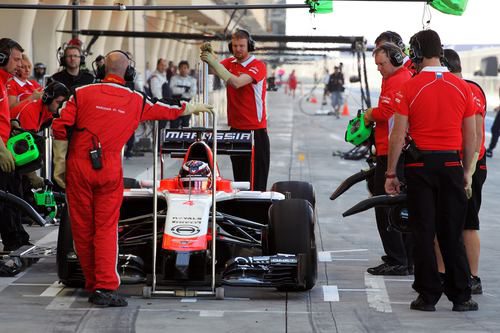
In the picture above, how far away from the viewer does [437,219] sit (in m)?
7.91

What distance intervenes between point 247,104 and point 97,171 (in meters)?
3.11

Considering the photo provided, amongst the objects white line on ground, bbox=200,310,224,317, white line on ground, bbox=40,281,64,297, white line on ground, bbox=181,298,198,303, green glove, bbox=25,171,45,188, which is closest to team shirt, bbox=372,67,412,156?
white line on ground, bbox=181,298,198,303

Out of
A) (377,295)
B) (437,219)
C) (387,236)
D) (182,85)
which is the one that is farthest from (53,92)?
(182,85)

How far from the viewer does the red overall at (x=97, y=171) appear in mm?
7816

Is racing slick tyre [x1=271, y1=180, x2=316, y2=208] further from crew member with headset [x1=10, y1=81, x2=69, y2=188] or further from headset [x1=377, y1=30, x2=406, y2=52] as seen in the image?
crew member with headset [x1=10, y1=81, x2=69, y2=188]

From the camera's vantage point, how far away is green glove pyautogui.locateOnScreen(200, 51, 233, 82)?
31.4 feet

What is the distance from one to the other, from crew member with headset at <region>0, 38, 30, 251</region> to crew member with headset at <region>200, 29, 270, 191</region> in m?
1.97

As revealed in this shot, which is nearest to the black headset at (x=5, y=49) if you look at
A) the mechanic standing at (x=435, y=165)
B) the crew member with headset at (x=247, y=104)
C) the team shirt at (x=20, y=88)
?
the team shirt at (x=20, y=88)

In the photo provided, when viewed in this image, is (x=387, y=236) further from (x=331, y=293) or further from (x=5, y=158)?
(x=5, y=158)

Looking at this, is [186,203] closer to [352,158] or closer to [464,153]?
[464,153]

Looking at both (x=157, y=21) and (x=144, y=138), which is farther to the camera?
(x=157, y=21)

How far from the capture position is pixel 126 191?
29.2 ft

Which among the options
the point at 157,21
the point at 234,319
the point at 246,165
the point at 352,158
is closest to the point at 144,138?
the point at 352,158

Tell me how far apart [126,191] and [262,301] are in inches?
60.1
